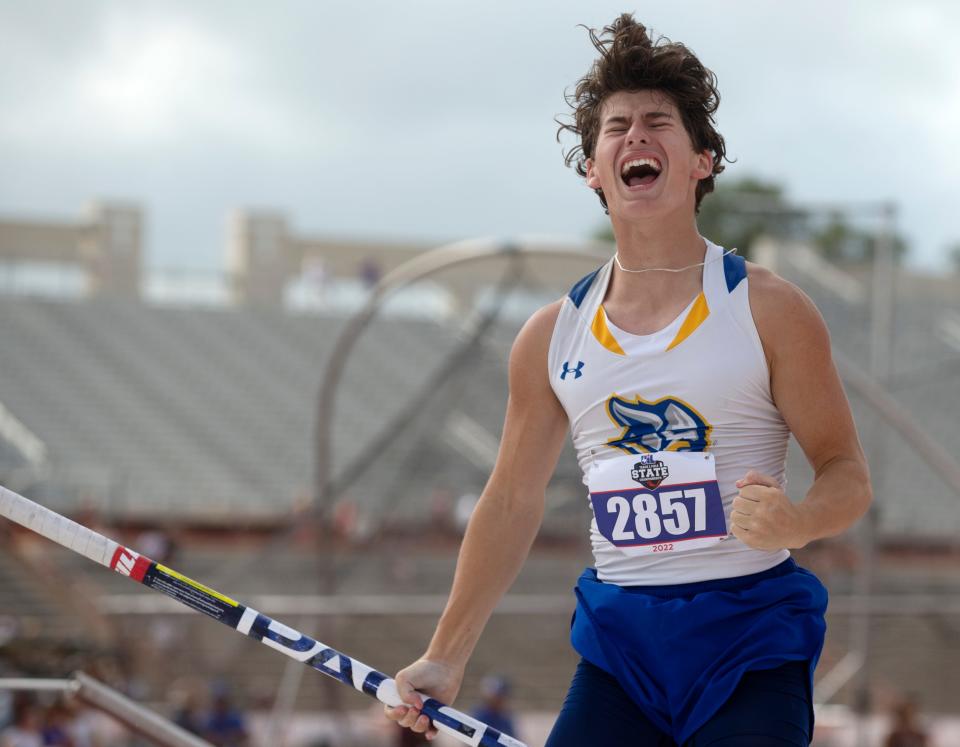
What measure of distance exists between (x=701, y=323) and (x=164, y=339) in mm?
25725

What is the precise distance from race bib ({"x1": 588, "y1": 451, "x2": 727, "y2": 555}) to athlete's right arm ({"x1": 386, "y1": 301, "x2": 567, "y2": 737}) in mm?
316

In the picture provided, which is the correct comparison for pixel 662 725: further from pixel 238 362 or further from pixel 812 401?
pixel 238 362

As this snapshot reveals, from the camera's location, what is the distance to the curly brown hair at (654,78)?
332 cm

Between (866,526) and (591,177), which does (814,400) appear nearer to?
(591,177)

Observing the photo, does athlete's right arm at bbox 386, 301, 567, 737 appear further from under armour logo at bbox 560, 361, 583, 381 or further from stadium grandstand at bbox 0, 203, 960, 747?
stadium grandstand at bbox 0, 203, 960, 747

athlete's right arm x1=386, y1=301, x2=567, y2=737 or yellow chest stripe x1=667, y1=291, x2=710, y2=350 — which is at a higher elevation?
yellow chest stripe x1=667, y1=291, x2=710, y2=350

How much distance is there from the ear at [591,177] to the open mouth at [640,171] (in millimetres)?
116

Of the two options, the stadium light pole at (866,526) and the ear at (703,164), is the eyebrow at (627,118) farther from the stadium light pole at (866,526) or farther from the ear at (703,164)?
the stadium light pole at (866,526)

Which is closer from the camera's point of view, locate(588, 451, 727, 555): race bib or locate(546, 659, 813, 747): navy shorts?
locate(546, 659, 813, 747): navy shorts

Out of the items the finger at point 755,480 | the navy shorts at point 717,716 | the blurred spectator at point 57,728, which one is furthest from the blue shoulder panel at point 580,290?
the blurred spectator at point 57,728

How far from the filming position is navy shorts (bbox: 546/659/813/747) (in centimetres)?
295

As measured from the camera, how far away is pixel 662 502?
124 inches

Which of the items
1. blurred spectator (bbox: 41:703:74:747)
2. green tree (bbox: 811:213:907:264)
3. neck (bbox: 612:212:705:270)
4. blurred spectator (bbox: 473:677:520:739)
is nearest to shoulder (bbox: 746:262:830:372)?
neck (bbox: 612:212:705:270)

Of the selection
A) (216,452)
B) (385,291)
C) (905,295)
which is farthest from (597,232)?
(385,291)
